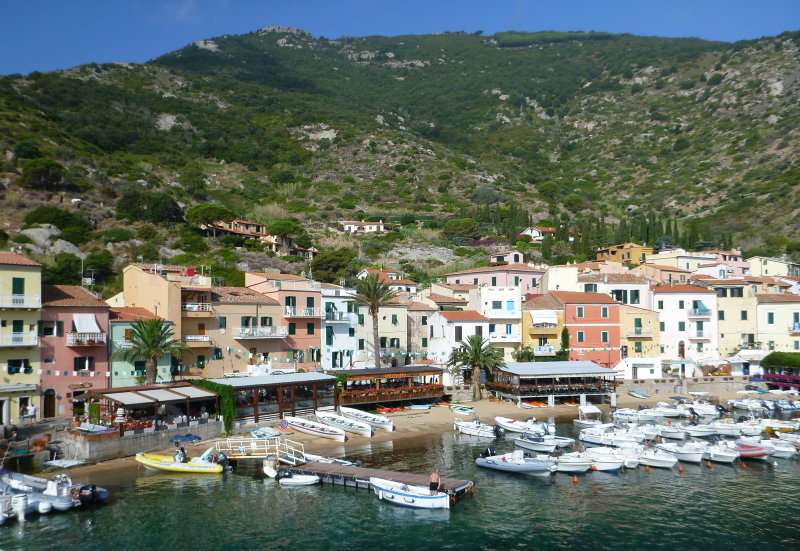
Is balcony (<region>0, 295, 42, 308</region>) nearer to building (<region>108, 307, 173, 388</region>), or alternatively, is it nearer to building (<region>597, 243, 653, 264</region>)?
building (<region>108, 307, 173, 388</region>)

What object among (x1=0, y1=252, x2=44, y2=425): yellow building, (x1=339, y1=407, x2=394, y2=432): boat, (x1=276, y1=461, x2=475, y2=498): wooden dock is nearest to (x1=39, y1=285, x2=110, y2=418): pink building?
(x1=0, y1=252, x2=44, y2=425): yellow building

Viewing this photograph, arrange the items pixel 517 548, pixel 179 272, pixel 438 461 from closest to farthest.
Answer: pixel 517 548 < pixel 438 461 < pixel 179 272

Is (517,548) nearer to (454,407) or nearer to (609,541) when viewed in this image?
(609,541)

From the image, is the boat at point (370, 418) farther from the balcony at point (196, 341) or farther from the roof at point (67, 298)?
the roof at point (67, 298)

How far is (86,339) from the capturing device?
42594 millimetres

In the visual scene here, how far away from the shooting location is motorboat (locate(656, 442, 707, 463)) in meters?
40.2

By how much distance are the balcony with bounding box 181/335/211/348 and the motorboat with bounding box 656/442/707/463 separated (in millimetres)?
32386

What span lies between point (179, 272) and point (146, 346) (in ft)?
51.8

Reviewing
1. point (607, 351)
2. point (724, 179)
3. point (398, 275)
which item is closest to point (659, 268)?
point (607, 351)

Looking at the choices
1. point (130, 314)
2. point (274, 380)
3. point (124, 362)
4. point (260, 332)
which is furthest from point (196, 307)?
point (274, 380)

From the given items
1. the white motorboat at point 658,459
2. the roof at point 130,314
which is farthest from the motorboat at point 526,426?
the roof at point 130,314

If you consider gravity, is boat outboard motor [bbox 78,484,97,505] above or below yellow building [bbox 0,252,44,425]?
below

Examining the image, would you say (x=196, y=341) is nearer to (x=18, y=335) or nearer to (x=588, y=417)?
(x=18, y=335)

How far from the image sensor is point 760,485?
35.1 m
